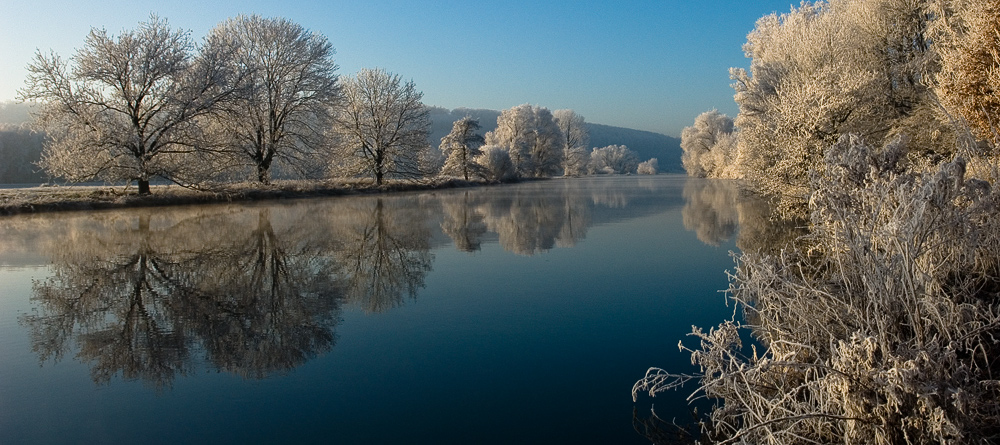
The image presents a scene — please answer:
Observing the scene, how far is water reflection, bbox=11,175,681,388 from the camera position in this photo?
5074mm

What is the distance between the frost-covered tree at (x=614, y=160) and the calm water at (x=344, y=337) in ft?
292

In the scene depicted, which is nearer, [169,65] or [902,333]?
[902,333]

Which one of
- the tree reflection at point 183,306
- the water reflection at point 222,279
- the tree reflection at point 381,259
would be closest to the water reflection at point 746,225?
the water reflection at point 222,279

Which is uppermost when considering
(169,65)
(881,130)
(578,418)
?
(169,65)

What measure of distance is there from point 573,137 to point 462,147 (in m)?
39.2

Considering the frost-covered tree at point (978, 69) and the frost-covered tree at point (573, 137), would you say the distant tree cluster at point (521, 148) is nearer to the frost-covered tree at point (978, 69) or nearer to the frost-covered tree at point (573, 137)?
the frost-covered tree at point (573, 137)

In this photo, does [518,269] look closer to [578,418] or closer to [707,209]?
[578,418]

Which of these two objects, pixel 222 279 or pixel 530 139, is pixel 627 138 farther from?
pixel 222 279

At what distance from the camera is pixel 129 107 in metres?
22.4

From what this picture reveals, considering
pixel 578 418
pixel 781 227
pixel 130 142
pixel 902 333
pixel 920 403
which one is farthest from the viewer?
pixel 130 142

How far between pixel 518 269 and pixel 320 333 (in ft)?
12.6

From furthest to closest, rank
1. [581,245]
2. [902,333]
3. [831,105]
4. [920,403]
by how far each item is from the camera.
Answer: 1. [831,105]
2. [581,245]
3. [902,333]
4. [920,403]

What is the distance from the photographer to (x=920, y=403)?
2553 millimetres

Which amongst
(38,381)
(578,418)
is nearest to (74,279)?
(38,381)
